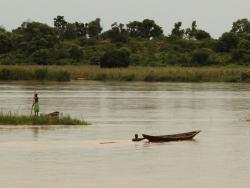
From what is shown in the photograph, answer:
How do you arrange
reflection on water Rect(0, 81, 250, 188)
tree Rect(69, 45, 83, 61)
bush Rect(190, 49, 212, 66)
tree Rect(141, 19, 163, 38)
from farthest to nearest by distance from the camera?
tree Rect(141, 19, 163, 38) < tree Rect(69, 45, 83, 61) < bush Rect(190, 49, 212, 66) < reflection on water Rect(0, 81, 250, 188)

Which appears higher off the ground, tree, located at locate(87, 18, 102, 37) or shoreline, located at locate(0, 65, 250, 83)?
tree, located at locate(87, 18, 102, 37)

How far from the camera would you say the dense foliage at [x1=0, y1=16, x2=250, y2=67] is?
8712 cm

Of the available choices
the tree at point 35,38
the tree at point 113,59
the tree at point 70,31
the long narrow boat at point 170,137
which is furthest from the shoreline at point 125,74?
the long narrow boat at point 170,137

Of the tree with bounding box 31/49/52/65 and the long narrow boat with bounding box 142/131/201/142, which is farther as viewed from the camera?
the tree with bounding box 31/49/52/65

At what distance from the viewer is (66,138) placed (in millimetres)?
26359

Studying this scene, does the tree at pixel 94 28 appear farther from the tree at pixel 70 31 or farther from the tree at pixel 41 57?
the tree at pixel 41 57

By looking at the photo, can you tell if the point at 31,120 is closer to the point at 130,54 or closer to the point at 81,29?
the point at 130,54

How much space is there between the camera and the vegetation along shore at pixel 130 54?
244ft

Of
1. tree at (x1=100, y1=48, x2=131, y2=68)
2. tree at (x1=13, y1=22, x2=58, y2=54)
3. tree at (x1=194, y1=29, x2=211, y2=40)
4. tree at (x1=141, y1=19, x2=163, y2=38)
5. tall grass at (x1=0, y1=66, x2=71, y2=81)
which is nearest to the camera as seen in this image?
tall grass at (x1=0, y1=66, x2=71, y2=81)

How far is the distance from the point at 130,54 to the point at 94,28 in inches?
991

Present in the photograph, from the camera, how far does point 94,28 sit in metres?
114

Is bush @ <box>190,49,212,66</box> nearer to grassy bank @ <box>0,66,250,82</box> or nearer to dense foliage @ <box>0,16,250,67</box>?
dense foliage @ <box>0,16,250,67</box>

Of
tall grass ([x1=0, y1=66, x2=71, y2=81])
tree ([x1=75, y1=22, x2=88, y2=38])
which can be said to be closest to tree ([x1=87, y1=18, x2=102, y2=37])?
tree ([x1=75, y1=22, x2=88, y2=38])

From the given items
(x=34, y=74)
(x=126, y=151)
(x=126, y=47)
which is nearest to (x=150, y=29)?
(x=126, y=47)
